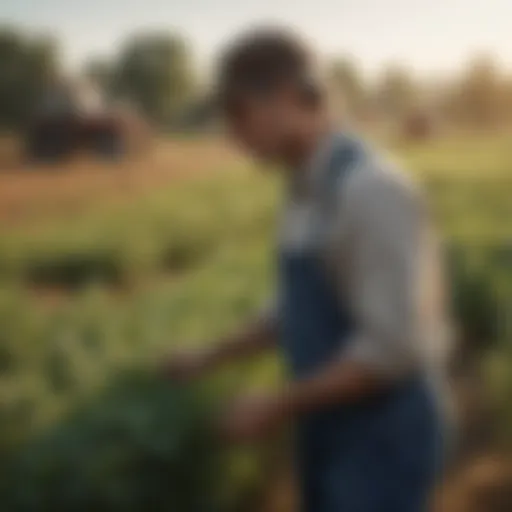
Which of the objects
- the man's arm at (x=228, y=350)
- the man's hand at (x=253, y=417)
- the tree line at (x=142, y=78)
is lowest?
the man's hand at (x=253, y=417)

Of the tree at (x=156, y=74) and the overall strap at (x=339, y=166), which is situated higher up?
the tree at (x=156, y=74)

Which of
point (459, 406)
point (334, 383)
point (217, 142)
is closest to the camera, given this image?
point (334, 383)

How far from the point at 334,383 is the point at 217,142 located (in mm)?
267

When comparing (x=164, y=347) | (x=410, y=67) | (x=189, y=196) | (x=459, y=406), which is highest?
(x=410, y=67)

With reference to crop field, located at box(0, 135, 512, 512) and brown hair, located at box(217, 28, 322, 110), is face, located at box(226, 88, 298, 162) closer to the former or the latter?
brown hair, located at box(217, 28, 322, 110)

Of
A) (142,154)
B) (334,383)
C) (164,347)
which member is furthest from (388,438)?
(142,154)

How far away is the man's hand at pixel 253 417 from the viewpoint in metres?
0.80

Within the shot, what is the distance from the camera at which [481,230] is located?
995 millimetres

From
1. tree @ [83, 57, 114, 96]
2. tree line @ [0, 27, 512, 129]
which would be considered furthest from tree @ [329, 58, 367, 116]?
tree @ [83, 57, 114, 96]

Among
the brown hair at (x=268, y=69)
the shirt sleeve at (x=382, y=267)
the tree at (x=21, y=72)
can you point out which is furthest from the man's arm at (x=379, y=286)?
the tree at (x=21, y=72)

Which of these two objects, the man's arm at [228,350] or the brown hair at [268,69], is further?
the man's arm at [228,350]

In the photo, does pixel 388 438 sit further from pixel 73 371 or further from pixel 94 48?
pixel 94 48

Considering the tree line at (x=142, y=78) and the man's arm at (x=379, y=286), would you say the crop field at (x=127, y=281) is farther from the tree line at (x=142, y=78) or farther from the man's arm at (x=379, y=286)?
the man's arm at (x=379, y=286)

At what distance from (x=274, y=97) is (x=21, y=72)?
0.94ft
